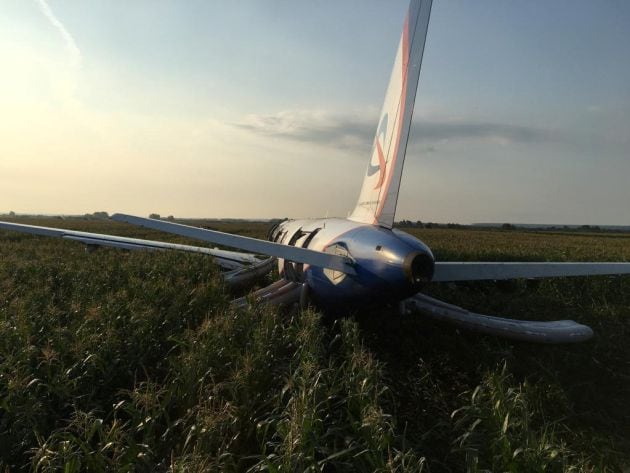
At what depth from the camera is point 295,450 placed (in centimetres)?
351

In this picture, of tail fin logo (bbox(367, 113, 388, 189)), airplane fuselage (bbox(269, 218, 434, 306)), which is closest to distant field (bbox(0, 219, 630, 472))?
airplane fuselage (bbox(269, 218, 434, 306))

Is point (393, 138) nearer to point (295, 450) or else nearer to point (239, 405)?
point (239, 405)

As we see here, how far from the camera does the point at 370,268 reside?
22.0 feet

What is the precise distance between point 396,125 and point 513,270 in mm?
3611

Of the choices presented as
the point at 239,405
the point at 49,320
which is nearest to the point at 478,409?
the point at 239,405

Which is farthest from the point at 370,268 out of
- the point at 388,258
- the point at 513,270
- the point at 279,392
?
the point at 279,392

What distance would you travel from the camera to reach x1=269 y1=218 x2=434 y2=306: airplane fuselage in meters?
6.19

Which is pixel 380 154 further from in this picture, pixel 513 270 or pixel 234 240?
pixel 234 240

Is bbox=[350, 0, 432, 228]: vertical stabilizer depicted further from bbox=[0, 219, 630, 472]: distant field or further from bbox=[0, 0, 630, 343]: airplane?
bbox=[0, 219, 630, 472]: distant field

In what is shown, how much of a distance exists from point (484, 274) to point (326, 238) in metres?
3.11

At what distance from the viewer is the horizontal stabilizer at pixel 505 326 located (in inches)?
314

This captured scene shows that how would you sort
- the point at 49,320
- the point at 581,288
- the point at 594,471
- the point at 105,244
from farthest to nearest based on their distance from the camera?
1. the point at 105,244
2. the point at 581,288
3. the point at 49,320
4. the point at 594,471

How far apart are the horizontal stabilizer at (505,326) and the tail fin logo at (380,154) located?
8.43 feet

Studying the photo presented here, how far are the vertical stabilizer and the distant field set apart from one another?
2.58m
